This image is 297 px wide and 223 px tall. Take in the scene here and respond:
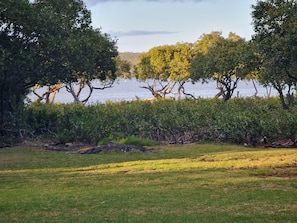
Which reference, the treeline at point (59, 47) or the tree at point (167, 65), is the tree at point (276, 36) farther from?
the tree at point (167, 65)

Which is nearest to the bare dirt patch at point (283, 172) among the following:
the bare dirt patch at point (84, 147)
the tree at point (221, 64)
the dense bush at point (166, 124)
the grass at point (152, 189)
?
the grass at point (152, 189)

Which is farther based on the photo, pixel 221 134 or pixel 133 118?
pixel 133 118

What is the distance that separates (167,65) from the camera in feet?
194

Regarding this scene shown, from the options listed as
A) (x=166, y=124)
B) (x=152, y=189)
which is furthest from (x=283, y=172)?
(x=166, y=124)

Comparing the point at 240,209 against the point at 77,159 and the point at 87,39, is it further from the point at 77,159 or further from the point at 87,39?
the point at 87,39

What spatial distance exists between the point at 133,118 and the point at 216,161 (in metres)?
11.1

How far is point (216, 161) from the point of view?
1631 centimetres

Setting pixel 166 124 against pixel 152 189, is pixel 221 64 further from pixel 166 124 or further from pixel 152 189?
pixel 152 189

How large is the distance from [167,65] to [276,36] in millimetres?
36195

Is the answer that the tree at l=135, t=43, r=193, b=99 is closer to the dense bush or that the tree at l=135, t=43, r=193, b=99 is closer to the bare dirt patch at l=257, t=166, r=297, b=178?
the dense bush

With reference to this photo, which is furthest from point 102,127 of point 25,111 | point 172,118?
point 25,111

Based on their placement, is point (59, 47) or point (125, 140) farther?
point (59, 47)

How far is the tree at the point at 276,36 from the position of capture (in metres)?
22.6

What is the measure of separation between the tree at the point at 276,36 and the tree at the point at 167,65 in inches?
1233
